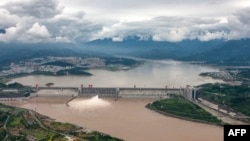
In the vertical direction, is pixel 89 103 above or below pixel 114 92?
below

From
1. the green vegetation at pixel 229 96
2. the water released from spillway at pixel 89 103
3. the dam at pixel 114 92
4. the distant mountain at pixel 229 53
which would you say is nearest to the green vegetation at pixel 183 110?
the green vegetation at pixel 229 96

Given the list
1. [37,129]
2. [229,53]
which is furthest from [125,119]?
[229,53]

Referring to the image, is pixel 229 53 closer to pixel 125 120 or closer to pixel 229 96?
pixel 229 96

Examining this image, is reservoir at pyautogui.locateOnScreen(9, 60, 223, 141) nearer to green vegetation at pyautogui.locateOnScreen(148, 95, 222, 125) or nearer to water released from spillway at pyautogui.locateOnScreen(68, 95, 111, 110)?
water released from spillway at pyautogui.locateOnScreen(68, 95, 111, 110)

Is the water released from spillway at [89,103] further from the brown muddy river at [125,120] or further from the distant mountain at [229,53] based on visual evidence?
the distant mountain at [229,53]

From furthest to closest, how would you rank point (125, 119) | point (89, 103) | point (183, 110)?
point (89, 103) < point (183, 110) < point (125, 119)

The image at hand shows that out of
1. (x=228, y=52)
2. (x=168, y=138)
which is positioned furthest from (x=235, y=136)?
(x=228, y=52)
